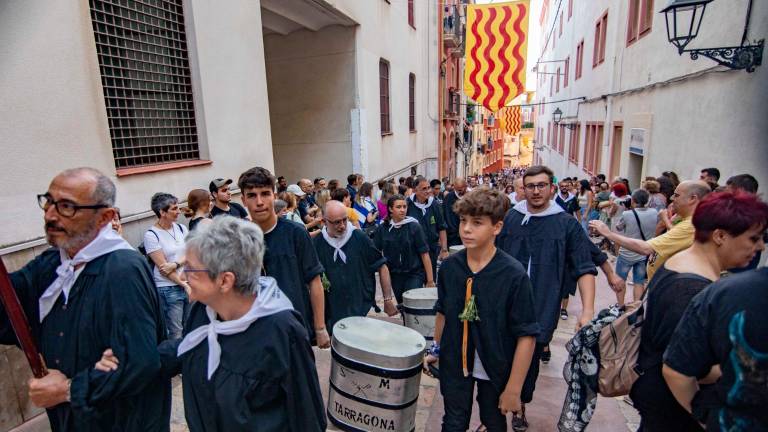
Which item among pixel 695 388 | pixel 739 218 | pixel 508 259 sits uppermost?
pixel 739 218

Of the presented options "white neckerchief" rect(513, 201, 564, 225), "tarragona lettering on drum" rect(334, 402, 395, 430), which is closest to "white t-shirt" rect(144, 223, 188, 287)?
"tarragona lettering on drum" rect(334, 402, 395, 430)

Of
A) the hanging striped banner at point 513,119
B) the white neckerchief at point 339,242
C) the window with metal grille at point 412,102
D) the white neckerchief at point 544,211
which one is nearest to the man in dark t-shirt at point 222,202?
the white neckerchief at point 339,242

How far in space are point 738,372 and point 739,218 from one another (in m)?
0.69

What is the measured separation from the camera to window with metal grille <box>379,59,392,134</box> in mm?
12430

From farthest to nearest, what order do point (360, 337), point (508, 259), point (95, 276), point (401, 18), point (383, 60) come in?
point (401, 18), point (383, 60), point (360, 337), point (508, 259), point (95, 276)

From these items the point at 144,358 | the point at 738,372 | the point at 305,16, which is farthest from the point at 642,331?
the point at 305,16

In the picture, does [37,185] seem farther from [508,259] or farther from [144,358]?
[508,259]

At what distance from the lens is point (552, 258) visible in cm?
314

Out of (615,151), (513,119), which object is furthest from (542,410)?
(513,119)

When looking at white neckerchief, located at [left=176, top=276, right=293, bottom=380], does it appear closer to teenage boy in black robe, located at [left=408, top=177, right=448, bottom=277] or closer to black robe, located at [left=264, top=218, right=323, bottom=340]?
black robe, located at [left=264, top=218, right=323, bottom=340]

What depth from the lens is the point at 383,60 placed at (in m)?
12.4

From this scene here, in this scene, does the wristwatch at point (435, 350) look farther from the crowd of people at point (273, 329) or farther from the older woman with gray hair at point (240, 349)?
the older woman with gray hair at point (240, 349)

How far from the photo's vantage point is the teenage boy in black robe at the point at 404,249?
4.64 metres

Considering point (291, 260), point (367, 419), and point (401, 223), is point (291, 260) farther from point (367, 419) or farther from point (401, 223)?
point (401, 223)
